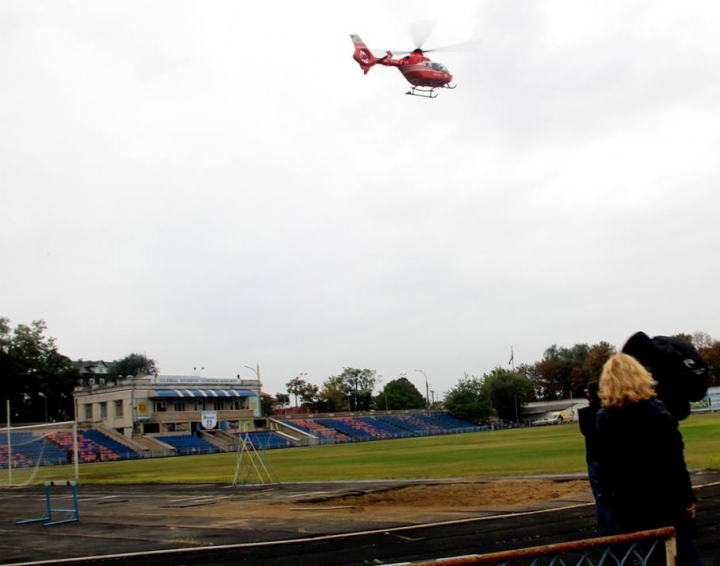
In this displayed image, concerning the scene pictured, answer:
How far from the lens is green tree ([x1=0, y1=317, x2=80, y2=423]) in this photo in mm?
94000

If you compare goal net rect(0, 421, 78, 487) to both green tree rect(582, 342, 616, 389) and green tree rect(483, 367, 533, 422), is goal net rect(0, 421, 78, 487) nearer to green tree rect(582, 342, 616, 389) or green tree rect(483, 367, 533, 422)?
green tree rect(483, 367, 533, 422)

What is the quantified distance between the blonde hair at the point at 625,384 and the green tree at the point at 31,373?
3900 inches

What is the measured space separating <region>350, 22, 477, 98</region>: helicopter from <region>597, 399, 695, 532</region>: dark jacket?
3753 centimetres

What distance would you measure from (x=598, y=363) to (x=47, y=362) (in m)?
90.5

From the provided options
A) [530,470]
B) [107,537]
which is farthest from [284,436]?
[107,537]

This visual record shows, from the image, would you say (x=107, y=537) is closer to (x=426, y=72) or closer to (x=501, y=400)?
(x=426, y=72)

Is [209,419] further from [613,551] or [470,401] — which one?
[613,551]

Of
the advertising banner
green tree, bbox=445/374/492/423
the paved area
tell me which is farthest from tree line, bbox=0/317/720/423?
the paved area

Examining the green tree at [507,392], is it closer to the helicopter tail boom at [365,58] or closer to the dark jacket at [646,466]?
the helicopter tail boom at [365,58]

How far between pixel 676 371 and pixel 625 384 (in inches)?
18.7

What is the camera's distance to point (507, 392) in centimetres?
12494

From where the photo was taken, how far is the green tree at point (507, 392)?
125 meters

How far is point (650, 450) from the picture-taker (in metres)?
4.71

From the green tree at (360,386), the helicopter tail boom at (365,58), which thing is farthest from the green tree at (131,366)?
the helicopter tail boom at (365,58)
